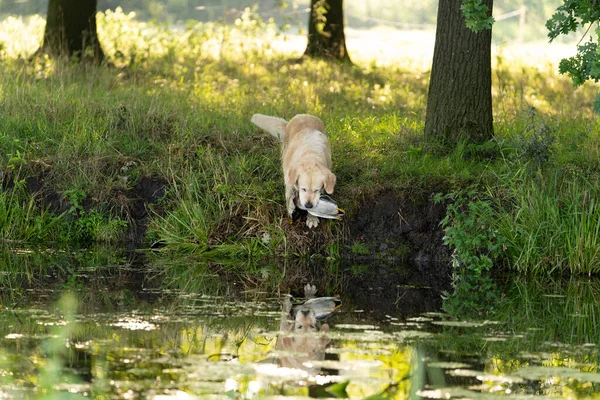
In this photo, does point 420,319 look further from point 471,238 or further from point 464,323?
point 471,238

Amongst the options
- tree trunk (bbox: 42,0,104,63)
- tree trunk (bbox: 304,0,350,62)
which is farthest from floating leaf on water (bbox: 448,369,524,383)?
tree trunk (bbox: 304,0,350,62)

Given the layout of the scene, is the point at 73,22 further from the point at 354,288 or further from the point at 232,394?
the point at 232,394

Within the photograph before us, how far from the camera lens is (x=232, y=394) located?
525 cm

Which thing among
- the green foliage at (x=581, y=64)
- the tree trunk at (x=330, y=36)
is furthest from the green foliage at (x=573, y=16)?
the tree trunk at (x=330, y=36)

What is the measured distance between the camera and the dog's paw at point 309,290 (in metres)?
8.31

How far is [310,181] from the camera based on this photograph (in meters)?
8.96

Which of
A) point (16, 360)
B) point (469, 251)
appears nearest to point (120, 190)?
point (469, 251)

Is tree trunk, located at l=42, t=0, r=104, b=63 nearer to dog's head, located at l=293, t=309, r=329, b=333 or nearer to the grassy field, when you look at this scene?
the grassy field

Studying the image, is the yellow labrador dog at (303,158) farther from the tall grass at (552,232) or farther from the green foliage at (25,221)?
the green foliage at (25,221)

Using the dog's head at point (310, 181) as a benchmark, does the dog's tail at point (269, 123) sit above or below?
above

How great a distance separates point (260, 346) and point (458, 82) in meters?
5.16

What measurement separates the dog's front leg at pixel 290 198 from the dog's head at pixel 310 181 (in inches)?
8.4

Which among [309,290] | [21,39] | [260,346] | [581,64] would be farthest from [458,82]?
[21,39]

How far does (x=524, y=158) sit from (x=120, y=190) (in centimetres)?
424
